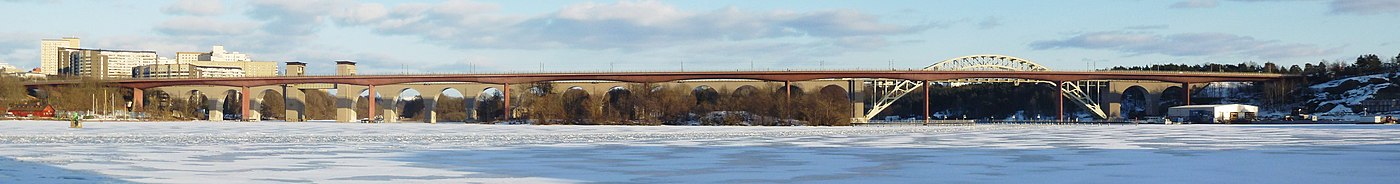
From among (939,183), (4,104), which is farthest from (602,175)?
(4,104)

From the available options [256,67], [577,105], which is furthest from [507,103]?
[256,67]

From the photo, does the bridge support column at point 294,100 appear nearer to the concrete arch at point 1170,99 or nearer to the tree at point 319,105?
the tree at point 319,105

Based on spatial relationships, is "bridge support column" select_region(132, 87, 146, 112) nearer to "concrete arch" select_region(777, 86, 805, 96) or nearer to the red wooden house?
the red wooden house

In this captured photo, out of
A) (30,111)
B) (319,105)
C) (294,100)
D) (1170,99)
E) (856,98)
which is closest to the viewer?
(856,98)

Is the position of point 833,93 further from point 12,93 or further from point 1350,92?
point 12,93

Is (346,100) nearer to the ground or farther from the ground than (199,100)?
nearer to the ground

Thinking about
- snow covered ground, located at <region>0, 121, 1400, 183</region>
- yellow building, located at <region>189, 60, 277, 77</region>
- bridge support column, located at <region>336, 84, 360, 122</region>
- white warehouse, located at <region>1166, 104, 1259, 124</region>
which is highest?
yellow building, located at <region>189, 60, 277, 77</region>

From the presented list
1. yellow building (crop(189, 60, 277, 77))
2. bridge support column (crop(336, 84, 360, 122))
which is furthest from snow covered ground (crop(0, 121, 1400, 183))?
yellow building (crop(189, 60, 277, 77))

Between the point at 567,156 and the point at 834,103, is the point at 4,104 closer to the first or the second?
the point at 834,103

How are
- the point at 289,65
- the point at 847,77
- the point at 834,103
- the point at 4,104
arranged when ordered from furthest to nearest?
1. the point at 289,65
2. the point at 4,104
3. the point at 847,77
4. the point at 834,103

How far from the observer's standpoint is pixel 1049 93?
134750 millimetres

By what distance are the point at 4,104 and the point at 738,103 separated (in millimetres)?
66534

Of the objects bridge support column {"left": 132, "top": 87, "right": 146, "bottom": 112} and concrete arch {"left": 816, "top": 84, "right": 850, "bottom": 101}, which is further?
bridge support column {"left": 132, "top": 87, "right": 146, "bottom": 112}

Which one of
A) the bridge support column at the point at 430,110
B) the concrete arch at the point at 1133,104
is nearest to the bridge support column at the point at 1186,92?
the concrete arch at the point at 1133,104
